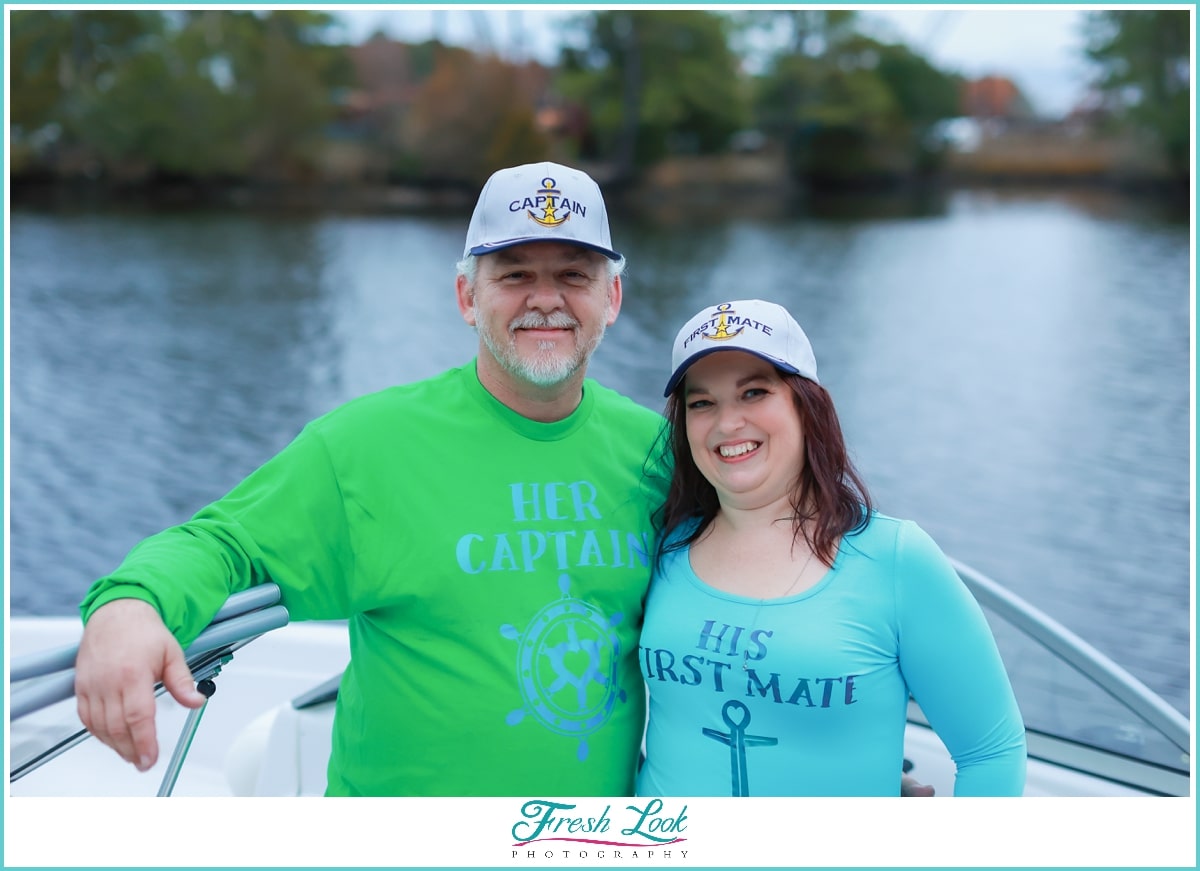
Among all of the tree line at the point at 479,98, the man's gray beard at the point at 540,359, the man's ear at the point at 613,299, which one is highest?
the tree line at the point at 479,98

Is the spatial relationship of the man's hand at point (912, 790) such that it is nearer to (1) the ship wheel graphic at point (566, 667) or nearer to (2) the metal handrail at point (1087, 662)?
(1) the ship wheel graphic at point (566, 667)

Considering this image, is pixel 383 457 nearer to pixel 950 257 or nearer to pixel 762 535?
pixel 762 535

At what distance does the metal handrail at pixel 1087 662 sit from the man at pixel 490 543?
0.74m

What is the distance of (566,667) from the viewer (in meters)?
1.88

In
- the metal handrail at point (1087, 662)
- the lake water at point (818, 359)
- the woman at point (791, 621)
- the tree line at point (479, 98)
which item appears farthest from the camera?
the tree line at point (479, 98)

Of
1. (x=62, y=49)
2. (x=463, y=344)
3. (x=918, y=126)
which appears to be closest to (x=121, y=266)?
(x=463, y=344)

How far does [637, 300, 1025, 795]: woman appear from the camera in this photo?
1768 millimetres

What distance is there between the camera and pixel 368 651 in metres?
1.96

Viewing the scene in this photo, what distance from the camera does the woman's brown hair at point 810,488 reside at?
186 cm

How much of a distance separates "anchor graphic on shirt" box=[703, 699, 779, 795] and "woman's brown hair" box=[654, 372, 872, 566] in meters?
0.27

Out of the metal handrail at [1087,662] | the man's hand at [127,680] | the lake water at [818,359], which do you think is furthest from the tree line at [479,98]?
the man's hand at [127,680]

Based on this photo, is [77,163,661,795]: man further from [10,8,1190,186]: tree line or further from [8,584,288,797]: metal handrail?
[10,8,1190,186]: tree line

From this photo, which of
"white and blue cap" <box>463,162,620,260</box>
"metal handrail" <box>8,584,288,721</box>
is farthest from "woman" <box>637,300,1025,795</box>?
"metal handrail" <box>8,584,288,721</box>

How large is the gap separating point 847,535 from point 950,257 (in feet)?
85.1
